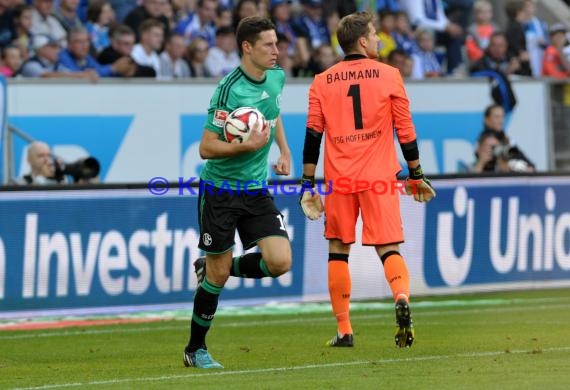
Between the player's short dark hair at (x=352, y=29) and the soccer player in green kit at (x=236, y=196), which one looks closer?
the soccer player in green kit at (x=236, y=196)

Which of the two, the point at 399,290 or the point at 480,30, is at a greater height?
the point at 480,30

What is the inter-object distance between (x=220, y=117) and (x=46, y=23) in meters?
9.56

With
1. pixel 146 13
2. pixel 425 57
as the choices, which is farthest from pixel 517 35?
pixel 146 13

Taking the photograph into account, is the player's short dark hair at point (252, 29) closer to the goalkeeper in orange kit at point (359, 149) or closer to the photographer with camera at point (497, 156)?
the goalkeeper in orange kit at point (359, 149)

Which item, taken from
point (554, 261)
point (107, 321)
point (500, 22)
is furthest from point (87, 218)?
point (500, 22)

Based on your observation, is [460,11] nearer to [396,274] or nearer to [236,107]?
[396,274]

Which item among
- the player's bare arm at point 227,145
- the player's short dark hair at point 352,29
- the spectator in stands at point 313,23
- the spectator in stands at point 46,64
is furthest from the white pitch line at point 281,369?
the spectator in stands at point 313,23

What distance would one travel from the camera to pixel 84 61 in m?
17.8

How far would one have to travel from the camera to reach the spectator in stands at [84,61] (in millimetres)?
17469

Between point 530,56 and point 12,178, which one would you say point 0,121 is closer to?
point 12,178

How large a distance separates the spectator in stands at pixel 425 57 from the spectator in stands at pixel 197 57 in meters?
3.78

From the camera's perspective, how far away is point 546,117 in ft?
67.9

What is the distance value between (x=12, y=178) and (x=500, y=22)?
1096 cm

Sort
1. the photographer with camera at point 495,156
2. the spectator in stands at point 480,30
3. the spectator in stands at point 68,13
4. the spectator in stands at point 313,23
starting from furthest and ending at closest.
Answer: the spectator in stands at point 480,30, the spectator in stands at point 313,23, the spectator in stands at point 68,13, the photographer with camera at point 495,156
